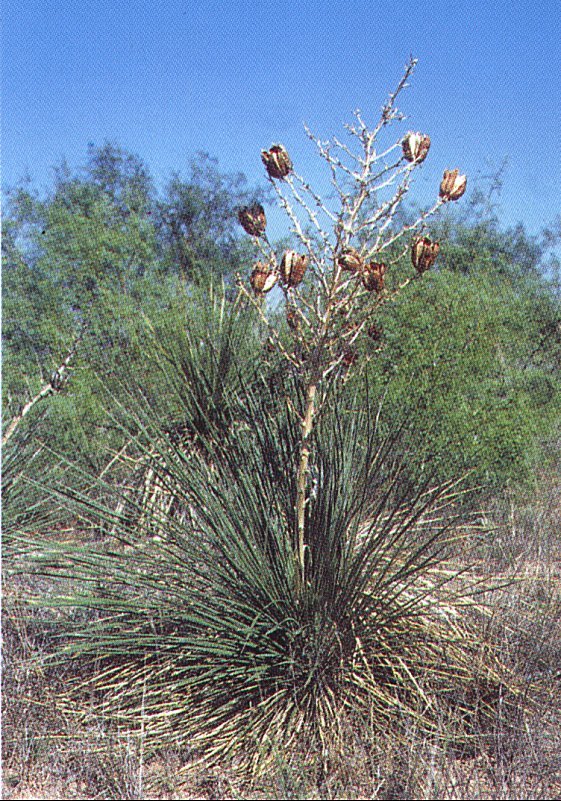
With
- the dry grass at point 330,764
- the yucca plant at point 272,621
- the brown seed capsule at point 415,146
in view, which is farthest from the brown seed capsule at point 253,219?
the dry grass at point 330,764

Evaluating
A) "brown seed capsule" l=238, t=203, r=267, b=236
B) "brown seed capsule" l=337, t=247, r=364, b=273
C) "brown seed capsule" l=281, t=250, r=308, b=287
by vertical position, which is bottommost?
"brown seed capsule" l=337, t=247, r=364, b=273

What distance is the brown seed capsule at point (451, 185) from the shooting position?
7.19ft

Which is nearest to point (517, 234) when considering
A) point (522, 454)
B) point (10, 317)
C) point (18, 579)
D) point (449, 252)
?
point (449, 252)

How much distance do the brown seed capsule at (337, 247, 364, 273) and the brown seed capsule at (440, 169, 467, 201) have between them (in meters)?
0.27

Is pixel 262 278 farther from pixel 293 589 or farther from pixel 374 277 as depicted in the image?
pixel 293 589

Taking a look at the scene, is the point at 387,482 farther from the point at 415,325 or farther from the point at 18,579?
the point at 415,325

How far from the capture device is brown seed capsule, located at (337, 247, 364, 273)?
2.14m

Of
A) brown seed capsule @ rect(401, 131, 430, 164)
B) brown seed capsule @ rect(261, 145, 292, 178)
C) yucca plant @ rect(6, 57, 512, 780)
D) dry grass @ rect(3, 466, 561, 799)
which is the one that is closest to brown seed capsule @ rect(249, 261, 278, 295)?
yucca plant @ rect(6, 57, 512, 780)

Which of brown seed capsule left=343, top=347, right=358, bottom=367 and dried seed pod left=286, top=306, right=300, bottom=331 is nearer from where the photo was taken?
dried seed pod left=286, top=306, right=300, bottom=331

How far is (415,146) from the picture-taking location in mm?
2211

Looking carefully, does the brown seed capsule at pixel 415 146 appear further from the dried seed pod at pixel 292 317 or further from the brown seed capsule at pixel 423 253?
the dried seed pod at pixel 292 317

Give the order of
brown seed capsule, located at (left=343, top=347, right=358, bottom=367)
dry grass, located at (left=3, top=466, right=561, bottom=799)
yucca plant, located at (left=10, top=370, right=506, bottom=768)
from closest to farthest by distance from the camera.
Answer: dry grass, located at (left=3, top=466, right=561, bottom=799) < yucca plant, located at (left=10, top=370, right=506, bottom=768) < brown seed capsule, located at (left=343, top=347, right=358, bottom=367)

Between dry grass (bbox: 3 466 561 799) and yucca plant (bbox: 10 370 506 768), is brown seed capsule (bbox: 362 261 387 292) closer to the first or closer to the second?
yucca plant (bbox: 10 370 506 768)

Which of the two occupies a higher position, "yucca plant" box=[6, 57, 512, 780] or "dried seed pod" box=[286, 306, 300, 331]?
"dried seed pod" box=[286, 306, 300, 331]
